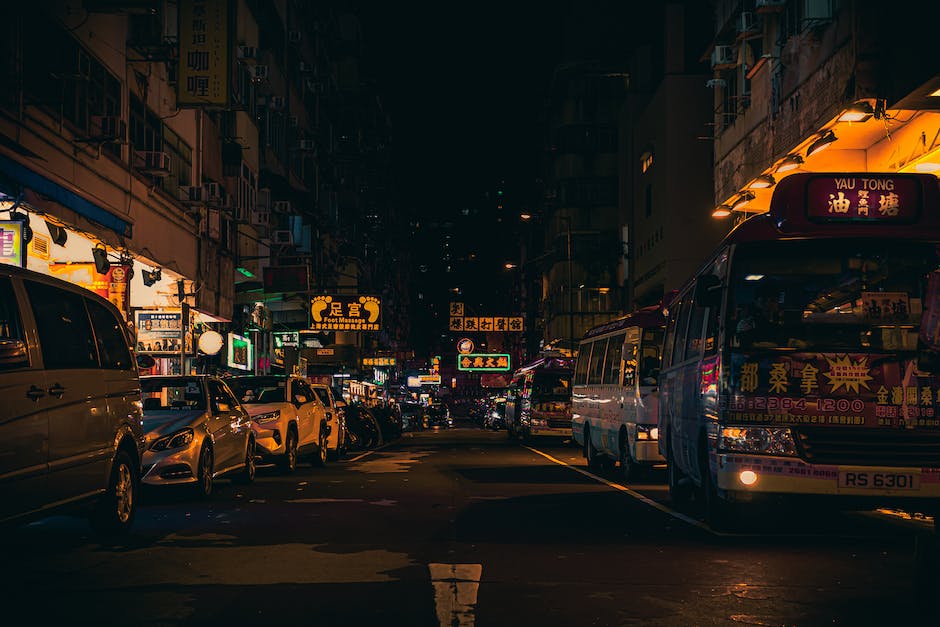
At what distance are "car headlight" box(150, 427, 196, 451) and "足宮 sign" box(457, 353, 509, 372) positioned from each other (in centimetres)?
6823

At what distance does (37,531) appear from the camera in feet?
38.8

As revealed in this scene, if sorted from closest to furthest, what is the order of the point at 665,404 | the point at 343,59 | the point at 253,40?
the point at 665,404 → the point at 253,40 → the point at 343,59

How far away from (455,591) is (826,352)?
443 cm

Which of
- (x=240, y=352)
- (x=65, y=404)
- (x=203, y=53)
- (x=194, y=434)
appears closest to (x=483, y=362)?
(x=240, y=352)

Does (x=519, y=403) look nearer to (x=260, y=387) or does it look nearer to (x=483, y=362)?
(x=260, y=387)

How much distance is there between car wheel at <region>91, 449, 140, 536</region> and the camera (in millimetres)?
11164

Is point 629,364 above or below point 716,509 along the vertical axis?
above

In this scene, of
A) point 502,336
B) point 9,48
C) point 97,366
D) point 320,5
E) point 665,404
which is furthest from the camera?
point 502,336

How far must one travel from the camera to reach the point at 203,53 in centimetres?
2586

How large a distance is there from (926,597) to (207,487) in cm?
1069

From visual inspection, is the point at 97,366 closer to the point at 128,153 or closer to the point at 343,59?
the point at 128,153

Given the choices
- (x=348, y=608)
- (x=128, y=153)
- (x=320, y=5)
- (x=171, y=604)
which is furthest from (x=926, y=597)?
(x=320, y=5)

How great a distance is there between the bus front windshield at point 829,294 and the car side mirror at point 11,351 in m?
6.23

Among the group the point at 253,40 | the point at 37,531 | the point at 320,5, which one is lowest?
the point at 37,531
